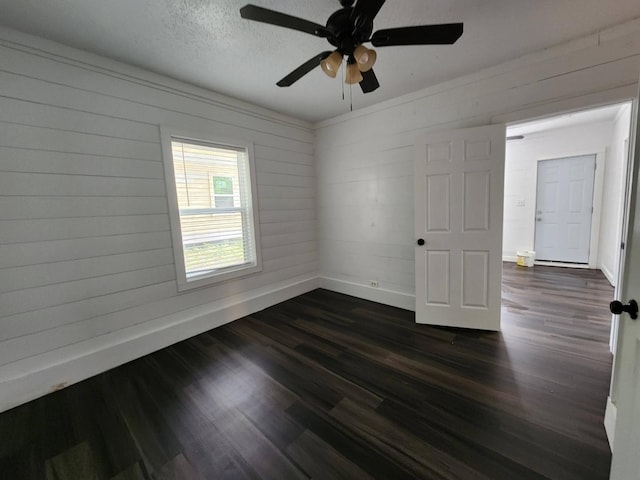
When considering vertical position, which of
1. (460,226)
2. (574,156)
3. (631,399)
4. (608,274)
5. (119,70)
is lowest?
(608,274)

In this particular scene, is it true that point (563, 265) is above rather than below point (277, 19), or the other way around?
below

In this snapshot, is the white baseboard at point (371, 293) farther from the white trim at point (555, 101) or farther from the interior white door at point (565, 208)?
the interior white door at point (565, 208)

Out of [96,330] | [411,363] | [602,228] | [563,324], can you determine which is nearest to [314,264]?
[411,363]

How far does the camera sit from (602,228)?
4.70 meters

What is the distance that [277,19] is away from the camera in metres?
1.37

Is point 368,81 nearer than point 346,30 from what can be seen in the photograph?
No

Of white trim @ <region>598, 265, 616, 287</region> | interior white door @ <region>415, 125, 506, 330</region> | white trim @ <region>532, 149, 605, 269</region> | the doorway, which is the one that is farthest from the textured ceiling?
white trim @ <region>532, 149, 605, 269</region>

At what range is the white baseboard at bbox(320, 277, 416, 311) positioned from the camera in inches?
131

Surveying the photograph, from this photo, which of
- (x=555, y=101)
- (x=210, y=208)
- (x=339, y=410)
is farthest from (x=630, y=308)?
(x=210, y=208)

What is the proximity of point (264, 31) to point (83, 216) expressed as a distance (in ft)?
6.75

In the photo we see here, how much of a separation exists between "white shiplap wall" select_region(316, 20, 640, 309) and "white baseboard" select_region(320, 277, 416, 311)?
0.01 metres

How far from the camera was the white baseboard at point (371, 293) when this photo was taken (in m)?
3.33

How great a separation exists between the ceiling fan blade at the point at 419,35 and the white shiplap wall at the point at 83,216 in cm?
213

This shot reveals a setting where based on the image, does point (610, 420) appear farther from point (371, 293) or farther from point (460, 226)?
point (371, 293)
